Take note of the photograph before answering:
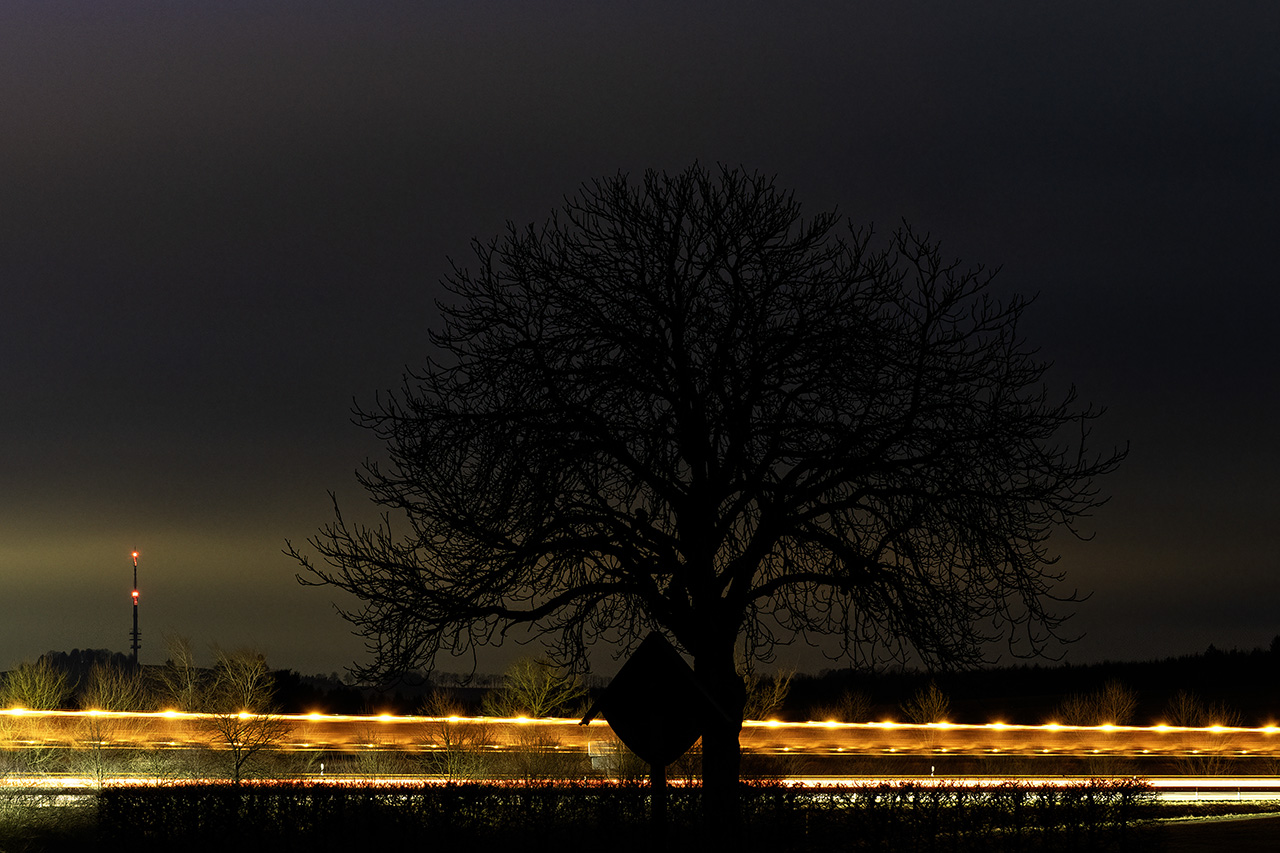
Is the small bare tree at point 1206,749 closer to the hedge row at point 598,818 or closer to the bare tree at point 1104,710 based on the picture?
the bare tree at point 1104,710

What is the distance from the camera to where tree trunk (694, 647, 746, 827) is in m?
17.5

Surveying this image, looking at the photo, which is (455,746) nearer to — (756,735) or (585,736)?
(585,736)

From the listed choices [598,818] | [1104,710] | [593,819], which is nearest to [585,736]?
[593,819]

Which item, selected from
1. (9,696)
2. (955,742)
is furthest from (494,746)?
(9,696)

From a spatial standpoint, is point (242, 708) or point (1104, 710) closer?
point (242, 708)

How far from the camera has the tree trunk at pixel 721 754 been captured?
17.5 meters

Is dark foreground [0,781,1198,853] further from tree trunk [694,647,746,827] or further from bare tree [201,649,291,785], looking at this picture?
bare tree [201,649,291,785]

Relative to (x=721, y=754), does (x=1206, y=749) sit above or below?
below

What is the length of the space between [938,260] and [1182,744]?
2059 inches

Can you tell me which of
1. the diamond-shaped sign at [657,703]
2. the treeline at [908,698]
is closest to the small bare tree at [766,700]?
the treeline at [908,698]

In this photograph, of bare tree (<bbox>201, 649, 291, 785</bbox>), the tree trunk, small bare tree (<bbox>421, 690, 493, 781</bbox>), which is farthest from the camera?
bare tree (<bbox>201, 649, 291, 785</bbox>)

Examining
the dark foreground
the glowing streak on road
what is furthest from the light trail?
Result: the dark foreground

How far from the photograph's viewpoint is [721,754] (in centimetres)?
1762

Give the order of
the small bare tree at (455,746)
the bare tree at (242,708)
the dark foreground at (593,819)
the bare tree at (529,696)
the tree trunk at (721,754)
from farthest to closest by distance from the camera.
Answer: the bare tree at (529,696) → the bare tree at (242,708) → the small bare tree at (455,746) → the dark foreground at (593,819) → the tree trunk at (721,754)
